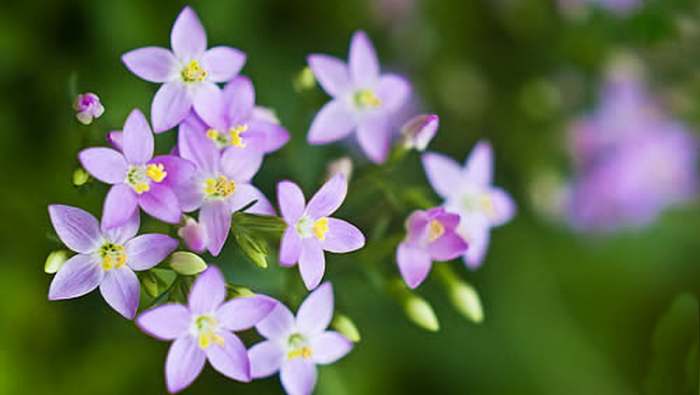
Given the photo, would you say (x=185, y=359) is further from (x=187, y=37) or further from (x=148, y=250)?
(x=187, y=37)

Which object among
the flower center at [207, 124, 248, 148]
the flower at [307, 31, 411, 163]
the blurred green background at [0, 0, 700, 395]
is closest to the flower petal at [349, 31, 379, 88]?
the flower at [307, 31, 411, 163]

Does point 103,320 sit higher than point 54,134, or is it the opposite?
point 54,134

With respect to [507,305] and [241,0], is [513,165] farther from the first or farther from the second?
[241,0]

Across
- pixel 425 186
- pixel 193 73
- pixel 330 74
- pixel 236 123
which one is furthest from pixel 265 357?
pixel 425 186

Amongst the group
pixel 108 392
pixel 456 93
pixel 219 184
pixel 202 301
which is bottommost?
pixel 108 392

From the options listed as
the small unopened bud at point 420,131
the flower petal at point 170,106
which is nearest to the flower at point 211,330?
the flower petal at point 170,106

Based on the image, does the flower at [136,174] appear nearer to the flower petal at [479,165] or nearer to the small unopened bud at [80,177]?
the small unopened bud at [80,177]

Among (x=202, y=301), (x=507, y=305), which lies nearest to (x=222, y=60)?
(x=202, y=301)
